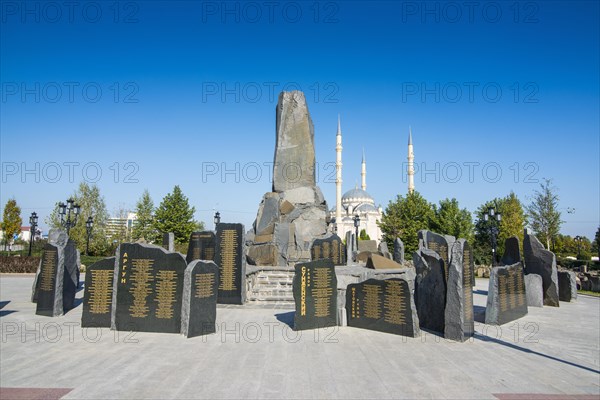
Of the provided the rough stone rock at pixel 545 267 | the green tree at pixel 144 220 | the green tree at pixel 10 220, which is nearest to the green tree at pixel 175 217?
the green tree at pixel 144 220

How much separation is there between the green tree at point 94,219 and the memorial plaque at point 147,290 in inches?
1384

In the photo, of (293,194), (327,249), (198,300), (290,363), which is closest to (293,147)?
(293,194)

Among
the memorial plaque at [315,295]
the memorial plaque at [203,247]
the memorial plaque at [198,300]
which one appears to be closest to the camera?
the memorial plaque at [198,300]

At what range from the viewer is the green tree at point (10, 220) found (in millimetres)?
48406

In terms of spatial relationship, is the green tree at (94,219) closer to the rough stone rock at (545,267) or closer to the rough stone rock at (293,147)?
the rough stone rock at (293,147)

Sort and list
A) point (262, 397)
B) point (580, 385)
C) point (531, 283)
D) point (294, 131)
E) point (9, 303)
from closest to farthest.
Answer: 1. point (262, 397)
2. point (580, 385)
3. point (9, 303)
4. point (531, 283)
5. point (294, 131)

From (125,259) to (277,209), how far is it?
12.9m

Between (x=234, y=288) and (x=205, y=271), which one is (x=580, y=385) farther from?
(x=234, y=288)

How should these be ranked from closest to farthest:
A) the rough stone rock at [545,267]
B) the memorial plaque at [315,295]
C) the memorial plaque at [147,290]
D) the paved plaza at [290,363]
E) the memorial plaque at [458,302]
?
the paved plaza at [290,363] → the memorial plaque at [458,302] → the memorial plaque at [147,290] → the memorial plaque at [315,295] → the rough stone rock at [545,267]

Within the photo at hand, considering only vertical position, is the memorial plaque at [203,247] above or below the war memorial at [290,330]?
above

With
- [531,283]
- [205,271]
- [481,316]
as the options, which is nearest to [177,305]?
[205,271]

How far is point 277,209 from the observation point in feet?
71.5

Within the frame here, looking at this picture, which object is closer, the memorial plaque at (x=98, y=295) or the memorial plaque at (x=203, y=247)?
the memorial plaque at (x=98, y=295)

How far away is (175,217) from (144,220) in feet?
20.1
